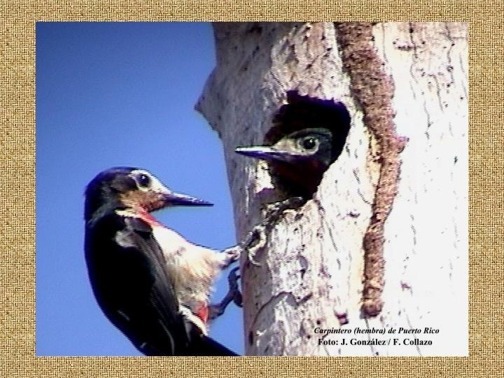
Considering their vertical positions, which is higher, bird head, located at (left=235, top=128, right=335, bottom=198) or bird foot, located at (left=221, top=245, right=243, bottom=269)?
bird head, located at (left=235, top=128, right=335, bottom=198)

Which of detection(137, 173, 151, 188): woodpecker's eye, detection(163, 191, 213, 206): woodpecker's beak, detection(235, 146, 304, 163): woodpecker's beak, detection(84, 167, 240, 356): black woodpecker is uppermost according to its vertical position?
detection(235, 146, 304, 163): woodpecker's beak

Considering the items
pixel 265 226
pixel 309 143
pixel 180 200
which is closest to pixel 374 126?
pixel 309 143

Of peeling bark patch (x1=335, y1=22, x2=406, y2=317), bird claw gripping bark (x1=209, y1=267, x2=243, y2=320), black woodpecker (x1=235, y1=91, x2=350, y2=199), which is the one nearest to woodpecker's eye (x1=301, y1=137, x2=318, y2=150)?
black woodpecker (x1=235, y1=91, x2=350, y2=199)

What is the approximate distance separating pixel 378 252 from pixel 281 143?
0.25 meters

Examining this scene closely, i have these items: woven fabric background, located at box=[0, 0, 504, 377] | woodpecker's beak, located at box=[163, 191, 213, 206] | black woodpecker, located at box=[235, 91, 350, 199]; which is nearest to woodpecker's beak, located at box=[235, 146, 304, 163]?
black woodpecker, located at box=[235, 91, 350, 199]

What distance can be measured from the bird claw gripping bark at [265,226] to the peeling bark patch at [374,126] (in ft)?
0.47

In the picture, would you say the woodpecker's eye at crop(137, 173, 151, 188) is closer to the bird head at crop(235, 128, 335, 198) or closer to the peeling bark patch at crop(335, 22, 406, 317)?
the bird head at crop(235, 128, 335, 198)

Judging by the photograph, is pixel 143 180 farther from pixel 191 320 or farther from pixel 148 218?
pixel 191 320

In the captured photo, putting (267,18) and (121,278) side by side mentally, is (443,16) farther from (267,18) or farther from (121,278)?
(121,278)

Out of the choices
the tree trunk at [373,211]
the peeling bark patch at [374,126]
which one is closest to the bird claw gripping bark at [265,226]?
the tree trunk at [373,211]

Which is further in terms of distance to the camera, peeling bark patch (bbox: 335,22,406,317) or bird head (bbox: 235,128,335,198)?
bird head (bbox: 235,128,335,198)

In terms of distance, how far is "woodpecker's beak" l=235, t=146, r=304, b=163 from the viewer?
1.59 m

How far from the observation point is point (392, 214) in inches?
59.2

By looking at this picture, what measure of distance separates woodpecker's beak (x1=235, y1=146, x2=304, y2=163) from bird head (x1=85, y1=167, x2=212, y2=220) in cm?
11
